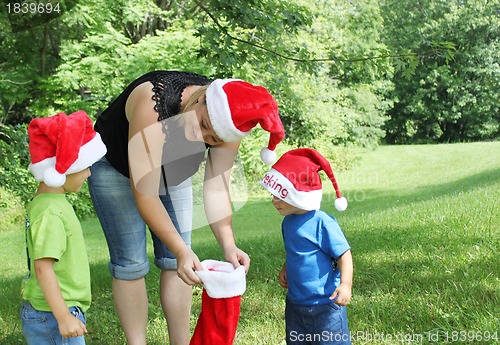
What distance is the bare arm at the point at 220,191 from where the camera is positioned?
281 cm

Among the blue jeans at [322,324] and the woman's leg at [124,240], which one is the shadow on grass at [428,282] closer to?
the blue jeans at [322,324]

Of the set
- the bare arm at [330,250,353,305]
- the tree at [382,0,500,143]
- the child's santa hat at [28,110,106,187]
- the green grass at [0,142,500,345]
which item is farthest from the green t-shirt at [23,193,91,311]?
the tree at [382,0,500,143]

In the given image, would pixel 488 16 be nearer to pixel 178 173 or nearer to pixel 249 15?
pixel 249 15

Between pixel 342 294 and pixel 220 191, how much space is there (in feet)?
2.40

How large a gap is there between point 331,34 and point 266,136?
25.2 ft

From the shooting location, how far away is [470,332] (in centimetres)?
302

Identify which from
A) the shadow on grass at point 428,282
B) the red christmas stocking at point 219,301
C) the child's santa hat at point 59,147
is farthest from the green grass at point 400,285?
the child's santa hat at point 59,147

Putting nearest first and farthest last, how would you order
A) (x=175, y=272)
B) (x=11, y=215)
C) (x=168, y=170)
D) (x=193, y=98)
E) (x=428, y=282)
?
(x=193, y=98)
(x=168, y=170)
(x=175, y=272)
(x=428, y=282)
(x=11, y=215)

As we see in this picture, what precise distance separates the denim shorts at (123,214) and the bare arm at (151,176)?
0.44m

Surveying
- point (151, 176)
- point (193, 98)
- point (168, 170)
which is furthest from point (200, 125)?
point (168, 170)

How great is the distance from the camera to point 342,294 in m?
2.61

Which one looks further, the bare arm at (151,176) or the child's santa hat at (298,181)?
the child's santa hat at (298,181)

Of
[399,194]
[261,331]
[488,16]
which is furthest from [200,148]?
[488,16]

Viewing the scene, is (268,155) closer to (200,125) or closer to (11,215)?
(200,125)
